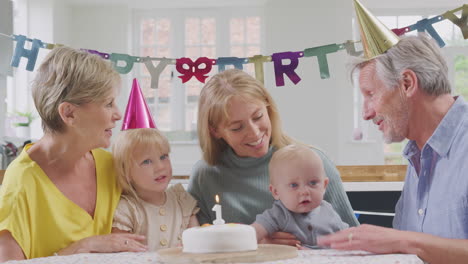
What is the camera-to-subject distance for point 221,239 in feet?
3.55

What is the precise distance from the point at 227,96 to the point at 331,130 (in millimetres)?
6030

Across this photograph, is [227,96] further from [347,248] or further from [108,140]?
[347,248]

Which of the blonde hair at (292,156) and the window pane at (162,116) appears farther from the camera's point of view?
the window pane at (162,116)

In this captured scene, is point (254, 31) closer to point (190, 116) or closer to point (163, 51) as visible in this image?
point (163, 51)

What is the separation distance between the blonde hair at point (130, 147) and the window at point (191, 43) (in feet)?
20.9

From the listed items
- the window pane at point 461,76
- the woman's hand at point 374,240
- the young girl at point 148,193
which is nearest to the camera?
the woman's hand at point 374,240

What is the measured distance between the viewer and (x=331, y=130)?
24.9 feet

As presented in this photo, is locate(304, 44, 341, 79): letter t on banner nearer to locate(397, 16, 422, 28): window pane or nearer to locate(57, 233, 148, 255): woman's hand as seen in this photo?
locate(57, 233, 148, 255): woman's hand

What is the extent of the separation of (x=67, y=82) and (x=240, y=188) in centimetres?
56

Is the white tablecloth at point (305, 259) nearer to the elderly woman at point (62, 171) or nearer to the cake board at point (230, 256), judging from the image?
the cake board at point (230, 256)

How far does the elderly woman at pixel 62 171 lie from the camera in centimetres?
150

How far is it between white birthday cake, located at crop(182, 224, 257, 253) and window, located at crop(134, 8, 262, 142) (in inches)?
275

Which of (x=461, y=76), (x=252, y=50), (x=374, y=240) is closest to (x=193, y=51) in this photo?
(x=252, y=50)

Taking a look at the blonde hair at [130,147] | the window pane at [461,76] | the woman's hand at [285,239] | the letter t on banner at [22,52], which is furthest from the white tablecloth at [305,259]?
the window pane at [461,76]
